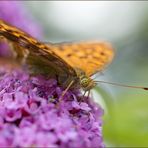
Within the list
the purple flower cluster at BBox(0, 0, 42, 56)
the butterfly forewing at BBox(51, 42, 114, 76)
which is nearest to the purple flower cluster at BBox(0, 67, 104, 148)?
the butterfly forewing at BBox(51, 42, 114, 76)

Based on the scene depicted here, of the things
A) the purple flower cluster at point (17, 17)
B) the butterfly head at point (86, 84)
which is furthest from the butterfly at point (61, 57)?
the purple flower cluster at point (17, 17)

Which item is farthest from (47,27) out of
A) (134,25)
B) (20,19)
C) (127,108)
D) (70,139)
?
(70,139)

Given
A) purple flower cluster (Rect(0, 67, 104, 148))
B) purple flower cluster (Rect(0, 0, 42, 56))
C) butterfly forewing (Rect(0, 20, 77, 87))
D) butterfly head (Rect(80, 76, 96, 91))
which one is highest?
purple flower cluster (Rect(0, 0, 42, 56))

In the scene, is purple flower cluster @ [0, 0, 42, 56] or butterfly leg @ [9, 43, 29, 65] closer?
butterfly leg @ [9, 43, 29, 65]

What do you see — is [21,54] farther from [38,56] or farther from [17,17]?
[17,17]

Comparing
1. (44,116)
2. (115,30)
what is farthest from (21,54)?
(115,30)

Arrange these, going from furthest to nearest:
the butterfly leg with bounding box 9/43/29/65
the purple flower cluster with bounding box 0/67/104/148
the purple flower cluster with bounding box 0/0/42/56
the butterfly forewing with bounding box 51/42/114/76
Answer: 1. the purple flower cluster with bounding box 0/0/42/56
2. the butterfly forewing with bounding box 51/42/114/76
3. the butterfly leg with bounding box 9/43/29/65
4. the purple flower cluster with bounding box 0/67/104/148

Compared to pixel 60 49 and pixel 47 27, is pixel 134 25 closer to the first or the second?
pixel 47 27

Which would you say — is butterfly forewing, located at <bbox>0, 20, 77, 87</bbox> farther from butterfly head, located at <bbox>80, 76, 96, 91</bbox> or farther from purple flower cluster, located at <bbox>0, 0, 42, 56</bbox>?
purple flower cluster, located at <bbox>0, 0, 42, 56</bbox>

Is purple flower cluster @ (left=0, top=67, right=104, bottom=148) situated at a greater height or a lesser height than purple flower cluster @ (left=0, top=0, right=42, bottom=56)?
lesser
